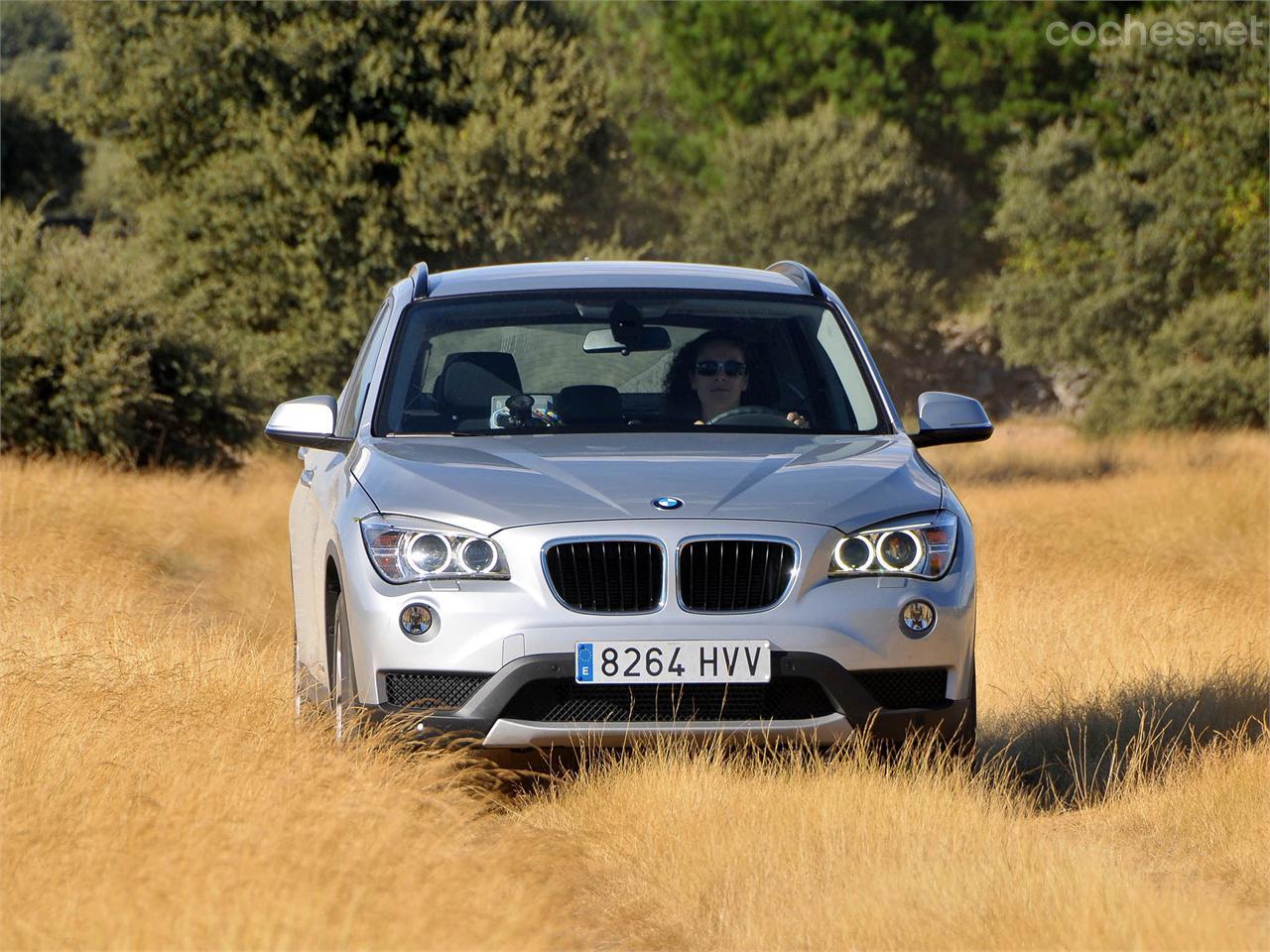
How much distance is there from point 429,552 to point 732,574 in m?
0.82

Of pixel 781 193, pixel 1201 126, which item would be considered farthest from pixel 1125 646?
pixel 781 193

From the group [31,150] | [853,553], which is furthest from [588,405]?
[31,150]

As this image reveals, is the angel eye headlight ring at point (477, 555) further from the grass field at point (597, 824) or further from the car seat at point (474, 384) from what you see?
the car seat at point (474, 384)

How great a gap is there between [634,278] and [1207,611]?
4.46m

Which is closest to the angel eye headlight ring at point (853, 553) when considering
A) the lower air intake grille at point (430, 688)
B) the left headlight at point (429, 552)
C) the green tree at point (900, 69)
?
the left headlight at point (429, 552)

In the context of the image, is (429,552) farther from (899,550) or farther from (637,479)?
(899,550)

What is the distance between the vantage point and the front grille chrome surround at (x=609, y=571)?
16.1 ft

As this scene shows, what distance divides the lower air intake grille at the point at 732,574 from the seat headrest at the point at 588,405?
1.25 metres

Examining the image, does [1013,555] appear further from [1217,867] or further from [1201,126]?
[1201,126]

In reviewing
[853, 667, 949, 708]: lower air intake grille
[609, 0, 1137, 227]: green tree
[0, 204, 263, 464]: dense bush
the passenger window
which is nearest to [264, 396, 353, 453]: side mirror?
the passenger window

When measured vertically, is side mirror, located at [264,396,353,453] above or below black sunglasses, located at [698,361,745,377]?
below

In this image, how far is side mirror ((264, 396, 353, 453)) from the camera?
606 centimetres

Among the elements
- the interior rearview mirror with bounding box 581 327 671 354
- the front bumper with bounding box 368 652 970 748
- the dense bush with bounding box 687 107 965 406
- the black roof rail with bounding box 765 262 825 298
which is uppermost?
the black roof rail with bounding box 765 262 825 298

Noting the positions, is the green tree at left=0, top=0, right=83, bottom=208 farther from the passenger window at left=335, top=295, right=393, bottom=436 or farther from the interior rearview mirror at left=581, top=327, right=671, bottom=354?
the interior rearview mirror at left=581, top=327, right=671, bottom=354
